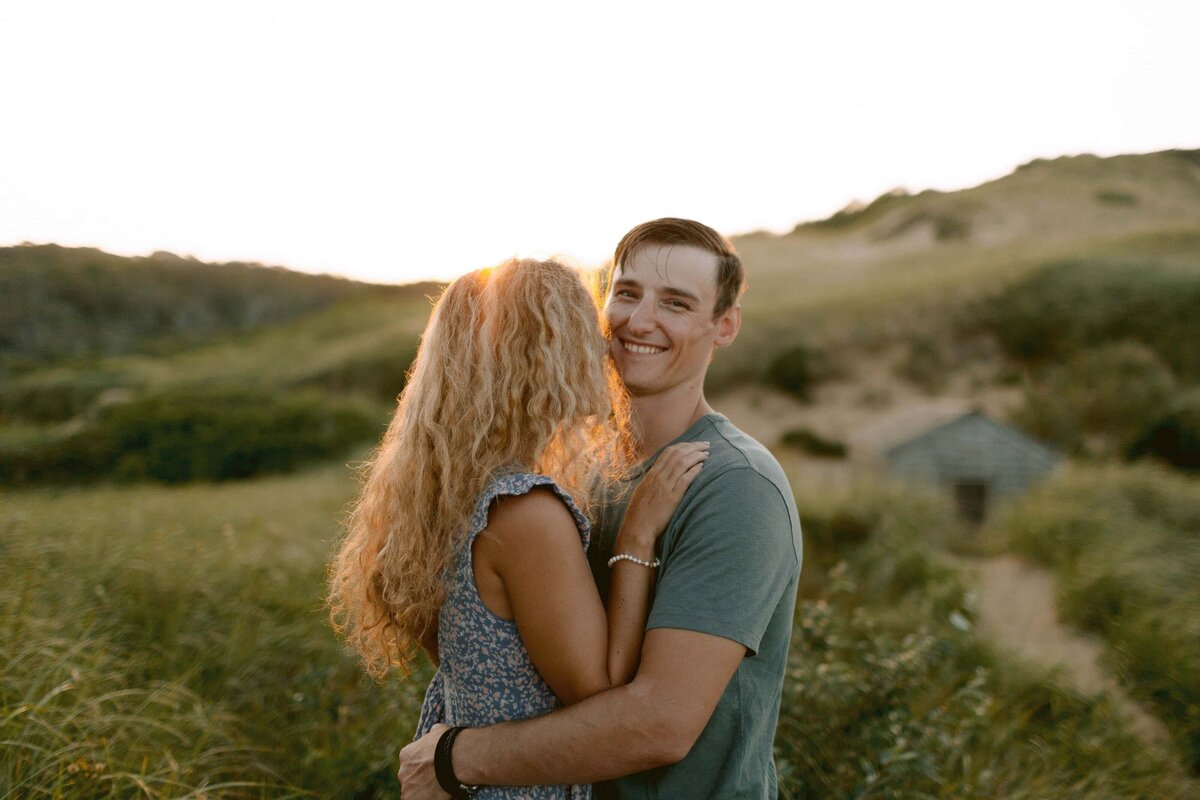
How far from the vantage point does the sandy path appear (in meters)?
5.98

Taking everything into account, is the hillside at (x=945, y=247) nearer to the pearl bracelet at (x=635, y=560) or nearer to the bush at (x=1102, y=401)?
the bush at (x=1102, y=401)

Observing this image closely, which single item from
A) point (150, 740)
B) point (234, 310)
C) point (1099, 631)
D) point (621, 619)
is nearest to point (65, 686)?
point (150, 740)

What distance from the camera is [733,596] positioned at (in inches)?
66.1

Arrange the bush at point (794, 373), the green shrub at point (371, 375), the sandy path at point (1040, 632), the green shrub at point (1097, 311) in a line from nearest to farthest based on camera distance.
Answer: the sandy path at point (1040, 632), the green shrub at point (1097, 311), the green shrub at point (371, 375), the bush at point (794, 373)

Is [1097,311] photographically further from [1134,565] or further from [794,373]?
[1134,565]

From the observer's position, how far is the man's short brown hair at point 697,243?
2291 mm

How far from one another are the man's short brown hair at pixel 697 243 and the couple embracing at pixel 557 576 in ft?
1.44

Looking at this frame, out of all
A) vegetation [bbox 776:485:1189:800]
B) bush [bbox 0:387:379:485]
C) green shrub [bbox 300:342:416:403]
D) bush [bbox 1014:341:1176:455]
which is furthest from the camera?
green shrub [bbox 300:342:416:403]

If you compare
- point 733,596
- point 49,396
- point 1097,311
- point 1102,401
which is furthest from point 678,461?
point 1097,311

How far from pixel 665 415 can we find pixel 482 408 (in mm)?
706

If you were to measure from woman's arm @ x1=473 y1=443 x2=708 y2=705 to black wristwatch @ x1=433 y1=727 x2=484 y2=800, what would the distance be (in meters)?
0.32

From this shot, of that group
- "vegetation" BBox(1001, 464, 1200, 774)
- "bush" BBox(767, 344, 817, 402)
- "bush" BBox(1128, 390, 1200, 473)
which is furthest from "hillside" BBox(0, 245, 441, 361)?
"bush" BBox(1128, 390, 1200, 473)

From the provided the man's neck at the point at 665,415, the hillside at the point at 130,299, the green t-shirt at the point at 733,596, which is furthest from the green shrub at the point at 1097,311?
the green t-shirt at the point at 733,596

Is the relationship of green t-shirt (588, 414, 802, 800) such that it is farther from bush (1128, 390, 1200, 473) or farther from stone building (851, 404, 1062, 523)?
bush (1128, 390, 1200, 473)
